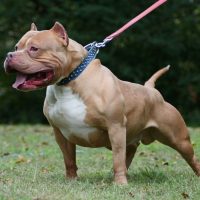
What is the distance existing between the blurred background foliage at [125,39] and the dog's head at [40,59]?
9.95 meters

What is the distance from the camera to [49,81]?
543cm

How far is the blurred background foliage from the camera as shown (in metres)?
15.6

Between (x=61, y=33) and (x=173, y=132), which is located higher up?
(x=61, y=33)

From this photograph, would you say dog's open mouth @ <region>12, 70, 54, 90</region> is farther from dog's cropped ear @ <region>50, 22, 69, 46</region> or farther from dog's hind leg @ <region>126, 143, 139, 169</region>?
dog's hind leg @ <region>126, 143, 139, 169</region>

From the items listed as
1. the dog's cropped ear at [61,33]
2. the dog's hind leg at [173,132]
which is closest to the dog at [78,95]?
the dog's cropped ear at [61,33]

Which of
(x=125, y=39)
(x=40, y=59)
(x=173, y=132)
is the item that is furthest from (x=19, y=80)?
(x=125, y=39)

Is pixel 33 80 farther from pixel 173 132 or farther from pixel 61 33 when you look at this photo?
pixel 173 132

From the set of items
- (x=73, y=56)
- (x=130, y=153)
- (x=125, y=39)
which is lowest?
(x=125, y=39)

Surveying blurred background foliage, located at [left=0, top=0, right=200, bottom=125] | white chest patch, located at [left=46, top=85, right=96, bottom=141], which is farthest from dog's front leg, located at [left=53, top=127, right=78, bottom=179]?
blurred background foliage, located at [left=0, top=0, right=200, bottom=125]

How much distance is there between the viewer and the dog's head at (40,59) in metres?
5.32

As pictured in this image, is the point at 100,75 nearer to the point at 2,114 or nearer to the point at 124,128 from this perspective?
the point at 124,128

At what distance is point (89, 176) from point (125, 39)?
10.0 m

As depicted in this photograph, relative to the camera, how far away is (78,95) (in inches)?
218

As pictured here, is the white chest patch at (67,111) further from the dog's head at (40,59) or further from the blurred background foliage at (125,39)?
the blurred background foliage at (125,39)
